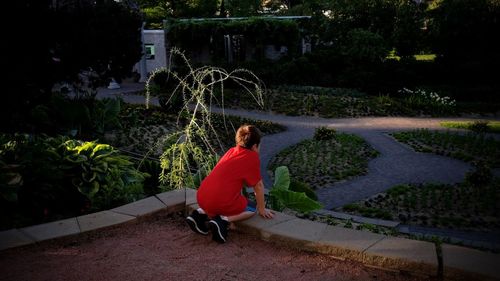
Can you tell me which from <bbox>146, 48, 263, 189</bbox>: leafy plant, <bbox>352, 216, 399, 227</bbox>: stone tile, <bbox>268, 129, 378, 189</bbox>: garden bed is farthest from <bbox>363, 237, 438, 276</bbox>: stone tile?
<bbox>268, 129, 378, 189</bbox>: garden bed

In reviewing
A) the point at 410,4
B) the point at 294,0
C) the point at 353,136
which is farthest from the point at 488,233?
the point at 294,0

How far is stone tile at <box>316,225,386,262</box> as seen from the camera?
3549mm

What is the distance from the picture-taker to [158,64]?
27.1 metres

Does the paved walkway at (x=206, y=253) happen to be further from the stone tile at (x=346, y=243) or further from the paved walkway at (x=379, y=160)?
the paved walkway at (x=379, y=160)

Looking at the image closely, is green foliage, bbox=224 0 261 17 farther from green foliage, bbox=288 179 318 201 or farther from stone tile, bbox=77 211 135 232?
stone tile, bbox=77 211 135 232

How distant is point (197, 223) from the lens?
4098mm

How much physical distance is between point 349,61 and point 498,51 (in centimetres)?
701

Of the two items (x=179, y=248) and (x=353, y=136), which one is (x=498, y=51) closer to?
(x=353, y=136)

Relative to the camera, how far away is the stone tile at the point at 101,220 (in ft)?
13.8

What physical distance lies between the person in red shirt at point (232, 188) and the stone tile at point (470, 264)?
1.61 metres

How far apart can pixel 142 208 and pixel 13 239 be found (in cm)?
120

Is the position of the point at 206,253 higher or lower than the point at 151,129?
higher

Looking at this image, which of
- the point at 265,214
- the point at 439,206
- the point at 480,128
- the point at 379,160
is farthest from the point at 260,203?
the point at 480,128

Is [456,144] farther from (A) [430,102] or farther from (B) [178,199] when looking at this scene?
(B) [178,199]
